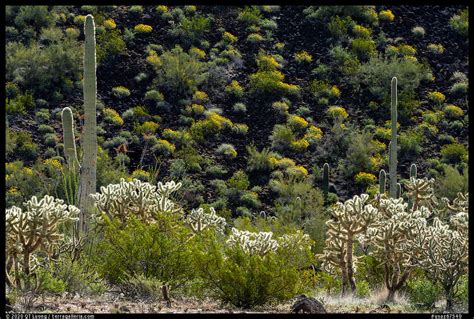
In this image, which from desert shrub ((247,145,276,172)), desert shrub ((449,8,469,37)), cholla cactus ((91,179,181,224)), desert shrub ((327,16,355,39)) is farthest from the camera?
desert shrub ((449,8,469,37))

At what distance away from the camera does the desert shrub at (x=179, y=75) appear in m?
38.4

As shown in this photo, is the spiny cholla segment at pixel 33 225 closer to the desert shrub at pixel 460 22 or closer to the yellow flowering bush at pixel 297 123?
the yellow flowering bush at pixel 297 123

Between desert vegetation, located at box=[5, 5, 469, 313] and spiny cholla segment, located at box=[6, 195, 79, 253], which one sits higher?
spiny cholla segment, located at box=[6, 195, 79, 253]

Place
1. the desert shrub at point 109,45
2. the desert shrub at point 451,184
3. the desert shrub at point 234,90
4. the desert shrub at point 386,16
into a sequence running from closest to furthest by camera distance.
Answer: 1. the desert shrub at point 451,184
2. the desert shrub at point 234,90
3. the desert shrub at point 109,45
4. the desert shrub at point 386,16

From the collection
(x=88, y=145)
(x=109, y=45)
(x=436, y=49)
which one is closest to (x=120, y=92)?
(x=109, y=45)

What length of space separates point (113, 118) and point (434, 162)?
11.5m

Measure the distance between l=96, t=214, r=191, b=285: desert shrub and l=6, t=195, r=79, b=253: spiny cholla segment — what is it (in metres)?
0.83

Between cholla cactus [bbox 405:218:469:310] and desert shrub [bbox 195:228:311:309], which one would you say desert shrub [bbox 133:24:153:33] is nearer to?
desert shrub [bbox 195:228:311:309]

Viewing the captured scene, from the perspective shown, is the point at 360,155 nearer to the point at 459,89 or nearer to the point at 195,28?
the point at 459,89

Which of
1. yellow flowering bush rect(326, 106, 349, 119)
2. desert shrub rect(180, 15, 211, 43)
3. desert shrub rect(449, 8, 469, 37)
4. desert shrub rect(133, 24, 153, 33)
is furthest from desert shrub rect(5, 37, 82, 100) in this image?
desert shrub rect(449, 8, 469, 37)

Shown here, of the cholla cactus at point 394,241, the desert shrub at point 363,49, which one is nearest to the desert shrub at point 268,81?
the desert shrub at point 363,49

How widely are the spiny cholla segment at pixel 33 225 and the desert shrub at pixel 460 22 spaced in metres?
34.7

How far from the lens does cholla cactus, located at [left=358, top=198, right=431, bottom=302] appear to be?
12484 millimetres

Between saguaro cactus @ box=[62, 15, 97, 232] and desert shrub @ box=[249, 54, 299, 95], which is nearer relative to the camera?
saguaro cactus @ box=[62, 15, 97, 232]
